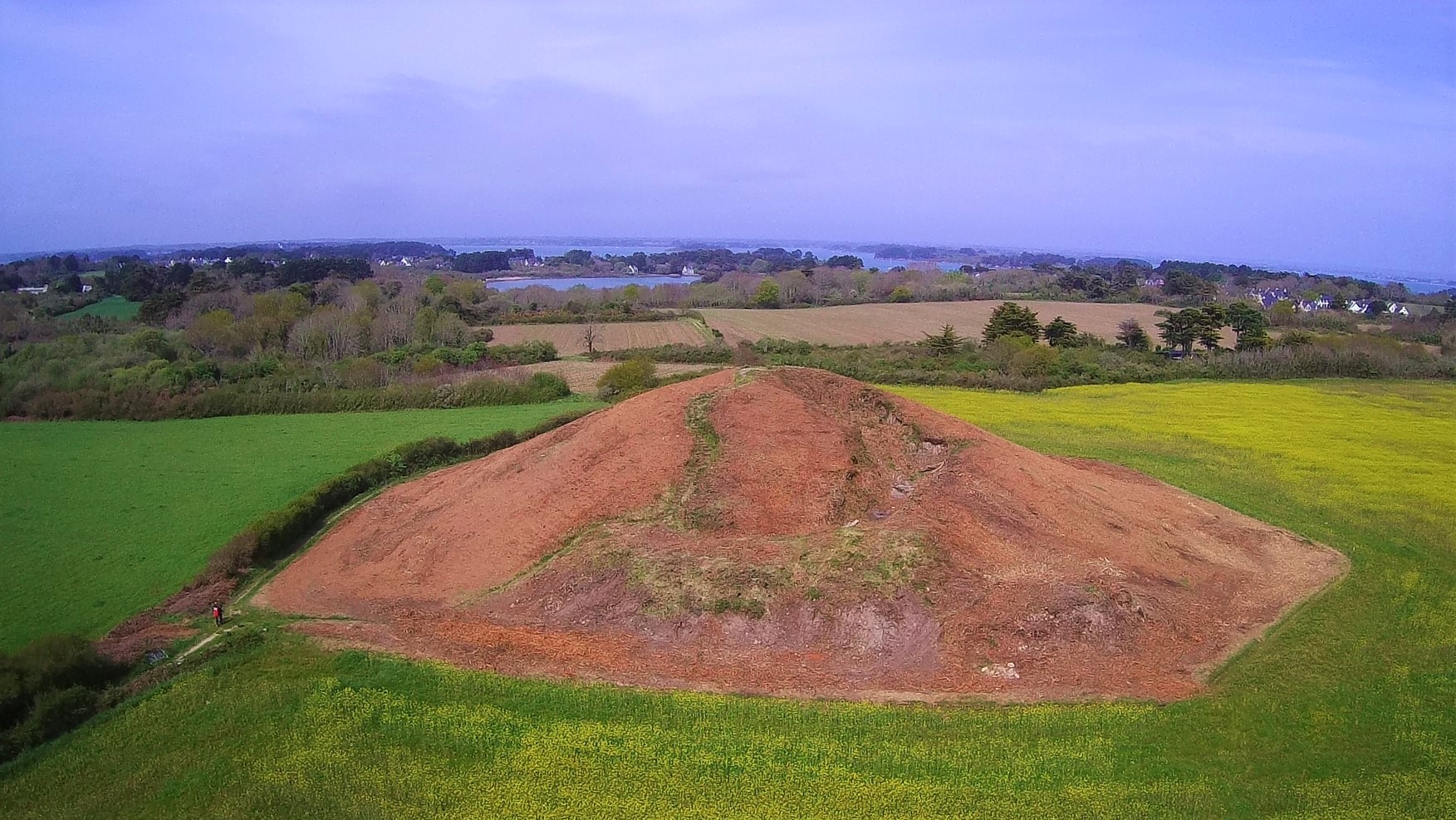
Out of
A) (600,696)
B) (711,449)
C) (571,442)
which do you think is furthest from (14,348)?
(600,696)

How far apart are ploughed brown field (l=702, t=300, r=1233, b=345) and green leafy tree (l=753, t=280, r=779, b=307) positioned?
4.85 metres

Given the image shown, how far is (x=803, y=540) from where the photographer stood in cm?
1917

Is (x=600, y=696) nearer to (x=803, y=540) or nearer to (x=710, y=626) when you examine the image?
(x=710, y=626)

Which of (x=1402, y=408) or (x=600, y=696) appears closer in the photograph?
(x=600, y=696)

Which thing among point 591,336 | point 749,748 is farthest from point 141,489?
point 591,336

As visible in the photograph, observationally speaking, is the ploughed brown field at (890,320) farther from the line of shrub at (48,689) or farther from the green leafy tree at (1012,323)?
the line of shrub at (48,689)

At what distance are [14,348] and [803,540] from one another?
5616 centimetres

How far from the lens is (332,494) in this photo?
1087 inches

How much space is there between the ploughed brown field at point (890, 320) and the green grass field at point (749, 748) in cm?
5505

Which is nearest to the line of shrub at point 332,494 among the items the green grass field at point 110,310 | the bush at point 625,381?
the bush at point 625,381

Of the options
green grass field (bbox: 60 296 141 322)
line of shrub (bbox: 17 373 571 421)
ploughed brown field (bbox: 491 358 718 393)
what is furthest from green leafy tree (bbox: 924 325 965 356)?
green grass field (bbox: 60 296 141 322)

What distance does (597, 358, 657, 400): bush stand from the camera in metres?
A: 47.7

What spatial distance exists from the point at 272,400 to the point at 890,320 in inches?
2312

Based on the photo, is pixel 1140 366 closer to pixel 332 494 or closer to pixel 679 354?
pixel 679 354
